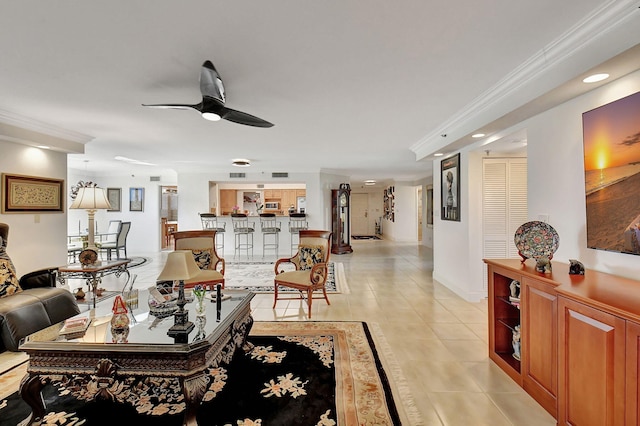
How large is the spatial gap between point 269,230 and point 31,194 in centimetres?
493

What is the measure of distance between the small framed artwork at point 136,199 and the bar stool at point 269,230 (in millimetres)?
3976

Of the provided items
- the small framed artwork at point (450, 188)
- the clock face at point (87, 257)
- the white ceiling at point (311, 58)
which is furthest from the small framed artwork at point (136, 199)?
the small framed artwork at point (450, 188)

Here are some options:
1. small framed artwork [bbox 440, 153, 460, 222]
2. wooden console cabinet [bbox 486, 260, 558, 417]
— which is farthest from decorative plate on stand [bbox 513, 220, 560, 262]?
small framed artwork [bbox 440, 153, 460, 222]

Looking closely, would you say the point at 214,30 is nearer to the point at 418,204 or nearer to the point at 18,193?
the point at 18,193

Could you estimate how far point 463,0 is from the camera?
1.57m

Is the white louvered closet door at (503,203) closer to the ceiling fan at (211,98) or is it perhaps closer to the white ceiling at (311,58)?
the white ceiling at (311,58)

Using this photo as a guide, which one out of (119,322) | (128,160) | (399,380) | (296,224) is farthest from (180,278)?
(296,224)

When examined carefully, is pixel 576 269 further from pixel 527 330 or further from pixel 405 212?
pixel 405 212

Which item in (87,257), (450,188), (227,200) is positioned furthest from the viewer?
(227,200)

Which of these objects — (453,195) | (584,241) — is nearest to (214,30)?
(584,241)

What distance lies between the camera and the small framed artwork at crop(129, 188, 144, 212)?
9148 mm

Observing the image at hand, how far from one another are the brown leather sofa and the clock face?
0.62 meters

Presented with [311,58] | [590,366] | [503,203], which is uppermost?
[311,58]

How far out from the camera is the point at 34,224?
409cm
